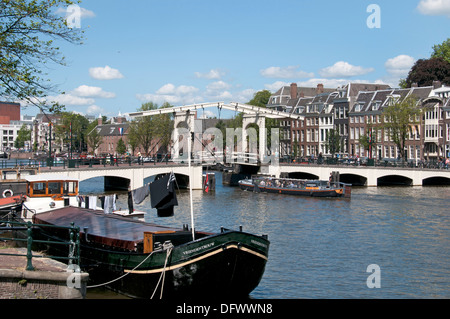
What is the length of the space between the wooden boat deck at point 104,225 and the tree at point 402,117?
→ 189ft

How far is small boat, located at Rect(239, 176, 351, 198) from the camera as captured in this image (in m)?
53.6

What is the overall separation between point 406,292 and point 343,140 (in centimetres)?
7510

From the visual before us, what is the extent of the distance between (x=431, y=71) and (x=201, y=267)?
281ft

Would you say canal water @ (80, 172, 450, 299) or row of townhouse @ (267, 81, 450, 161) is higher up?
row of townhouse @ (267, 81, 450, 161)

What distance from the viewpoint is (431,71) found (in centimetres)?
9425

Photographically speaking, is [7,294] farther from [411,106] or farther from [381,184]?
[411,106]

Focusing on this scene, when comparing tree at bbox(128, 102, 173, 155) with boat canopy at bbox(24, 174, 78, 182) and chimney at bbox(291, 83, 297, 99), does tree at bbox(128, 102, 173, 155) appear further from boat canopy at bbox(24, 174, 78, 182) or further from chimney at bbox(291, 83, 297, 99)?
boat canopy at bbox(24, 174, 78, 182)

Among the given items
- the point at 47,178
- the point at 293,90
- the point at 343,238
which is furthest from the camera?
the point at 293,90

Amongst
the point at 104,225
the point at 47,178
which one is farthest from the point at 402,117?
the point at 104,225

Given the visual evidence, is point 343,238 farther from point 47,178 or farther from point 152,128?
point 152,128

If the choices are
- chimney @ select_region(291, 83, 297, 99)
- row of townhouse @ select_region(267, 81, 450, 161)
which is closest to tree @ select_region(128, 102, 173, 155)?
row of townhouse @ select_region(267, 81, 450, 161)

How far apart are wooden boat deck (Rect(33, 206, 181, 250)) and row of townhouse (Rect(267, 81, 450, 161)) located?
55764 mm

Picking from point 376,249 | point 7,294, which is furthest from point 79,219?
point 376,249
